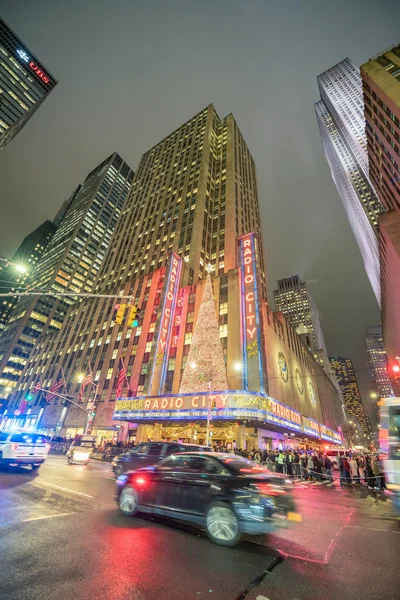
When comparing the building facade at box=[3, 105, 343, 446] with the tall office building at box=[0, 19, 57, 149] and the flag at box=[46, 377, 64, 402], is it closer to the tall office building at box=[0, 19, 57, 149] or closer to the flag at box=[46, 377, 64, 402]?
the flag at box=[46, 377, 64, 402]

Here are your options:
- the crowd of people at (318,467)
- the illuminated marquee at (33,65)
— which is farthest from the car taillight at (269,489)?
the illuminated marquee at (33,65)

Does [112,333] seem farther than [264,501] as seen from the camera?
Yes

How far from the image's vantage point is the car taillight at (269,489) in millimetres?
5609

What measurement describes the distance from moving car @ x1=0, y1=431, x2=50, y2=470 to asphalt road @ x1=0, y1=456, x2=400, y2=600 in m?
7.31

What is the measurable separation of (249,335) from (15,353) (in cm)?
9892

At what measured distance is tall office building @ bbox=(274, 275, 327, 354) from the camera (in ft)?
502

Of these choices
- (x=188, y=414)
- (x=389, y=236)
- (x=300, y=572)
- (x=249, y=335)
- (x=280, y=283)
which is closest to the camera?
(x=300, y=572)

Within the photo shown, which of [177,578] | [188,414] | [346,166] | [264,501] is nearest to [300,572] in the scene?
[264,501]

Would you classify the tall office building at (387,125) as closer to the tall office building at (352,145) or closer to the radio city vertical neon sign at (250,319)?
the radio city vertical neon sign at (250,319)

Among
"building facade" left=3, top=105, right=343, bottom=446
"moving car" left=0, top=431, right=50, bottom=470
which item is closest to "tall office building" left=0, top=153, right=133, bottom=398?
"building facade" left=3, top=105, right=343, bottom=446

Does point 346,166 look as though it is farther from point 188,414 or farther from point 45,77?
point 45,77

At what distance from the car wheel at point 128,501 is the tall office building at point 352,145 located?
322 feet

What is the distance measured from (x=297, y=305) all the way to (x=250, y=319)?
141424 millimetres

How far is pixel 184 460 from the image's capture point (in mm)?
6871
